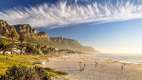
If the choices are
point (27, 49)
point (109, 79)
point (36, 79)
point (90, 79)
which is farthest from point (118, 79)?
point (27, 49)

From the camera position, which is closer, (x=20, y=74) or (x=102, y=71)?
(x=20, y=74)

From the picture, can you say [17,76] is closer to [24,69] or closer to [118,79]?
[24,69]

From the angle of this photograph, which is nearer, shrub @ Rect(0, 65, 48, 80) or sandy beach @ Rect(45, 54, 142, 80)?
shrub @ Rect(0, 65, 48, 80)

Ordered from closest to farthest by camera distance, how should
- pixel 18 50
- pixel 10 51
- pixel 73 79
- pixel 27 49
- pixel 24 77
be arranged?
pixel 24 77, pixel 73 79, pixel 10 51, pixel 18 50, pixel 27 49

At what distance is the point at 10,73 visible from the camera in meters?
36.4

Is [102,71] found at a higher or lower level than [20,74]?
lower

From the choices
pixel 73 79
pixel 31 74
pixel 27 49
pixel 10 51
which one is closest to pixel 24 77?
pixel 31 74

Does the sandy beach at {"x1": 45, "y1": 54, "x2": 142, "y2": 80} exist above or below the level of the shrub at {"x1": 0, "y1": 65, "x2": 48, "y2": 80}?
below

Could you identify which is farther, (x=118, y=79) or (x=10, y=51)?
(x=10, y=51)

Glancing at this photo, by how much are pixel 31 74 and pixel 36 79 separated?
1.07 m

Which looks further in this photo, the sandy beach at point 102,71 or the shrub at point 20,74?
the sandy beach at point 102,71

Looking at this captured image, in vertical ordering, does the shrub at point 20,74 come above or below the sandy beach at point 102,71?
above

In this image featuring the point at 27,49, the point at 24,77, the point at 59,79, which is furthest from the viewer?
the point at 27,49

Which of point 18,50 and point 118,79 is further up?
point 18,50
